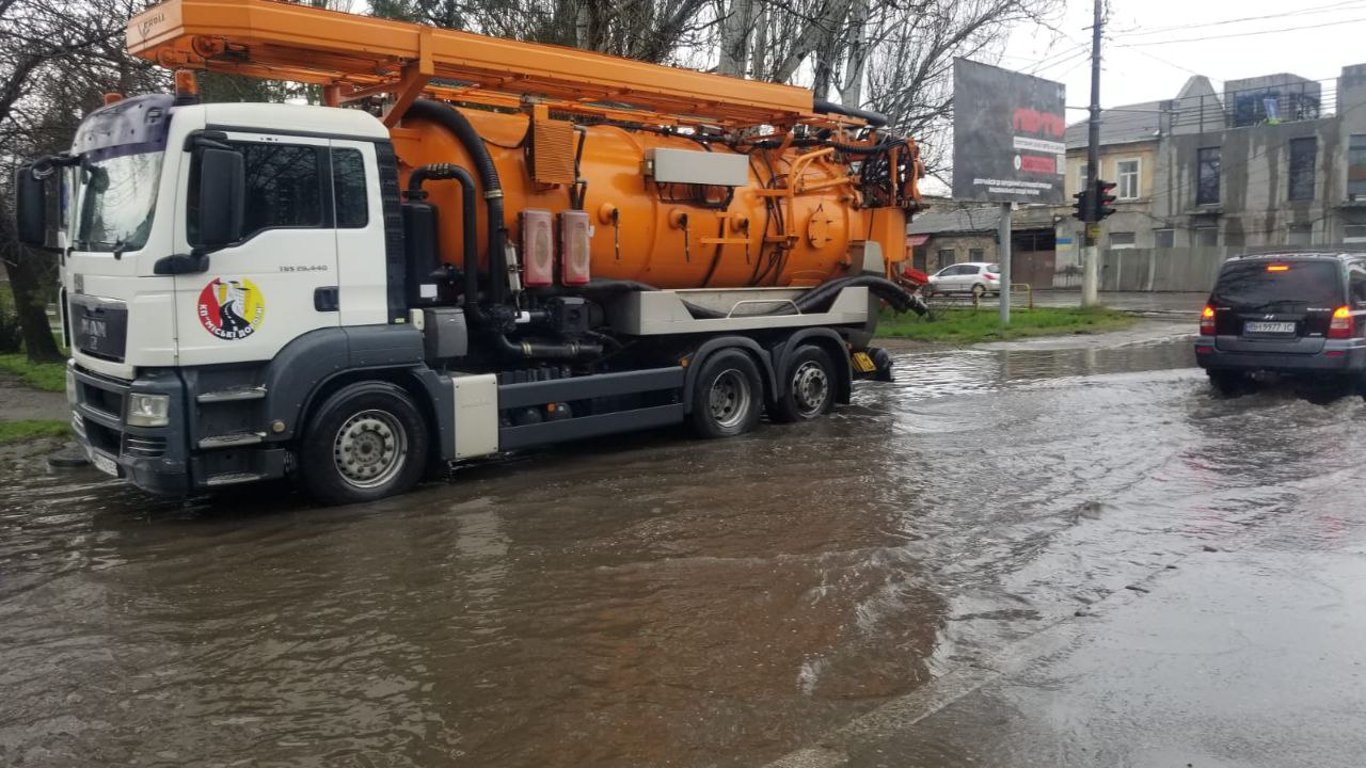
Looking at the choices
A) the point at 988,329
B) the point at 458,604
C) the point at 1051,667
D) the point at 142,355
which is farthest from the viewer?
the point at 988,329

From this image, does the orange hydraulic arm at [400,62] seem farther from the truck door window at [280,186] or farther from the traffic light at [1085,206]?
the traffic light at [1085,206]

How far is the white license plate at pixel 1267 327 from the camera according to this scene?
1253cm

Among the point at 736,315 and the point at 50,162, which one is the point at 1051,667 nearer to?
the point at 736,315

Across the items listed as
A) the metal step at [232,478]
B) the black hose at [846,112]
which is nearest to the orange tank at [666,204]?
the black hose at [846,112]

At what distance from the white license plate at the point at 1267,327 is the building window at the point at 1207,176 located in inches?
1548

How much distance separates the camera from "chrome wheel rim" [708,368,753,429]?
428 inches

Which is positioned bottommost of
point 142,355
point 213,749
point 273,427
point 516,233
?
point 213,749

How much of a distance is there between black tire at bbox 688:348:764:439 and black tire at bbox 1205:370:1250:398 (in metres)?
6.48

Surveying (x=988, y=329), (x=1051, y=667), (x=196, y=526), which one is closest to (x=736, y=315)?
(x=196, y=526)

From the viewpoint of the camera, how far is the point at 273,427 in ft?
23.8

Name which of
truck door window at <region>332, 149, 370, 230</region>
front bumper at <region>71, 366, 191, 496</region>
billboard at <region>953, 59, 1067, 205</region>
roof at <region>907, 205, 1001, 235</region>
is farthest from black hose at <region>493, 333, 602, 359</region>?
roof at <region>907, 205, 1001, 235</region>

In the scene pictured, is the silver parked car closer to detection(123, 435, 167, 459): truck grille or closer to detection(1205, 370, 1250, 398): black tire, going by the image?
detection(1205, 370, 1250, 398): black tire

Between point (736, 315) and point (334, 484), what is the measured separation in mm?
4669

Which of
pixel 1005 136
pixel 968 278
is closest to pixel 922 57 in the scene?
pixel 1005 136
